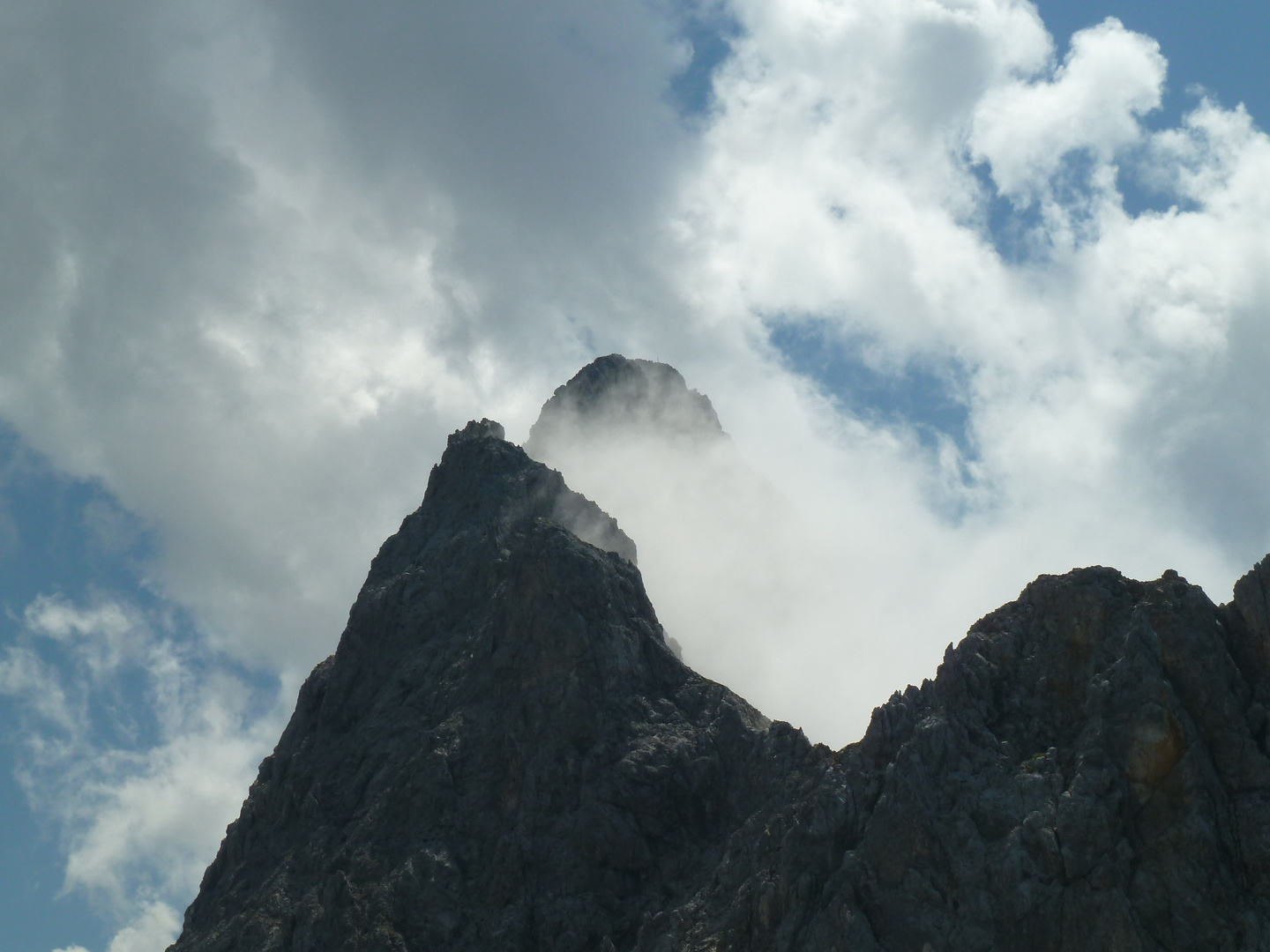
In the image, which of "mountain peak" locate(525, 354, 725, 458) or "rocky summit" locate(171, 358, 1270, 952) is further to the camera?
"mountain peak" locate(525, 354, 725, 458)

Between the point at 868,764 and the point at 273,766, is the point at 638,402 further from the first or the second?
the point at 868,764

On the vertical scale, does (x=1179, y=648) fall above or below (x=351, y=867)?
above

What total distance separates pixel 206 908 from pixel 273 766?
Result: 10.5m

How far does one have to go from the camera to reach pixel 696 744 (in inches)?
3329

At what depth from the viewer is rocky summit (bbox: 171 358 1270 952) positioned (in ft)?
199

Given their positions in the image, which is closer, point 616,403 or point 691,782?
point 691,782

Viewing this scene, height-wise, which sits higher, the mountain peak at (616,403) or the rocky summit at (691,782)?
the mountain peak at (616,403)

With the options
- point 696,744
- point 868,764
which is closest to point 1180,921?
point 868,764

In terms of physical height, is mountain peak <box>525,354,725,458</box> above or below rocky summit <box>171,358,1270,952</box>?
above

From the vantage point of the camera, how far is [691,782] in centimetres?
8288

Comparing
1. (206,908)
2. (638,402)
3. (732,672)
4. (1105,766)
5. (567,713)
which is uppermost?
(638,402)

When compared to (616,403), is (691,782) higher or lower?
lower

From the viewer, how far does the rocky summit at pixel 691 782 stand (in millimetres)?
60781

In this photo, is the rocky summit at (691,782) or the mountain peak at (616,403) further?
the mountain peak at (616,403)
